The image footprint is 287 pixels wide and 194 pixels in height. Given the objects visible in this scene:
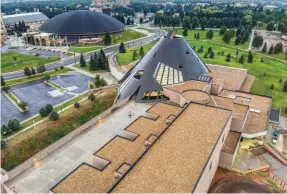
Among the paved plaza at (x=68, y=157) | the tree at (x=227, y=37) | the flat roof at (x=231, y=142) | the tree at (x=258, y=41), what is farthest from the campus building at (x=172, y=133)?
the tree at (x=227, y=37)

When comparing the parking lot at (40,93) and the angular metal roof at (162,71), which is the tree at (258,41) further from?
the parking lot at (40,93)

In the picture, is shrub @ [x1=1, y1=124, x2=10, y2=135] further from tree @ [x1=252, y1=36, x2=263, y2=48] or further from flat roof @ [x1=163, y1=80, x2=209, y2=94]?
tree @ [x1=252, y1=36, x2=263, y2=48]

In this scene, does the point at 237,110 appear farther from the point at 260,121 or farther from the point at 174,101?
the point at 174,101

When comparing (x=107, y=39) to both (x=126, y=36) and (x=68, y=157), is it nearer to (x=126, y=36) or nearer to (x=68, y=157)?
(x=126, y=36)

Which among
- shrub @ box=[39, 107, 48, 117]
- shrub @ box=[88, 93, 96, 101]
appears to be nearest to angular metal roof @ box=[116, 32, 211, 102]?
shrub @ box=[88, 93, 96, 101]

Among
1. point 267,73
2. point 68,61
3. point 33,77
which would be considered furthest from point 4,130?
point 267,73

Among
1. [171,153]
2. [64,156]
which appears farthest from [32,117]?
[171,153]
